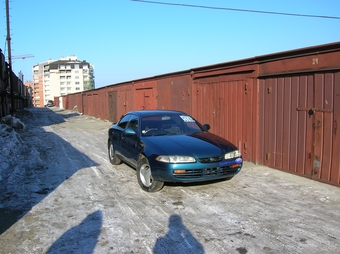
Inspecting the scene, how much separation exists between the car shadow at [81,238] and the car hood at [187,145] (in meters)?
1.69

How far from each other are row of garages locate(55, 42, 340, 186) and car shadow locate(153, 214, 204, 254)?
3638 mm

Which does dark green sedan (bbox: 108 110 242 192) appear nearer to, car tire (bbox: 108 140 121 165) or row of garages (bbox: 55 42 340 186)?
car tire (bbox: 108 140 121 165)

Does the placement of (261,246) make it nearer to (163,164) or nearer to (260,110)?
(163,164)

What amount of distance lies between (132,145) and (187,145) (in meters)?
1.41

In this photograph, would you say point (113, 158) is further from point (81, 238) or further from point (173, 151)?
point (81, 238)

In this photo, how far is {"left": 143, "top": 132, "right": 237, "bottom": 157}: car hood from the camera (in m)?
5.56

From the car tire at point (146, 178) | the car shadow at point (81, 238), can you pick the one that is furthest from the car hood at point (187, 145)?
the car shadow at point (81, 238)

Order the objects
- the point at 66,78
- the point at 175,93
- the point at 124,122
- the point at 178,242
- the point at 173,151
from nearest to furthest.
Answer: the point at 178,242 < the point at 173,151 < the point at 124,122 < the point at 175,93 < the point at 66,78

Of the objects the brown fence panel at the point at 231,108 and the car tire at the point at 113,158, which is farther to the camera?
the brown fence panel at the point at 231,108

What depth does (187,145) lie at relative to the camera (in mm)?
5812

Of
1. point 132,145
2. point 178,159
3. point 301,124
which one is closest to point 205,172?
point 178,159

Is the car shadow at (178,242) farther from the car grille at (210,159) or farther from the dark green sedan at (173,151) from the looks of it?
the car grille at (210,159)

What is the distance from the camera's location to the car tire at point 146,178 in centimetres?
580

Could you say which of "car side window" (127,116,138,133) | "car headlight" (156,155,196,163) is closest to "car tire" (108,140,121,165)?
"car side window" (127,116,138,133)
